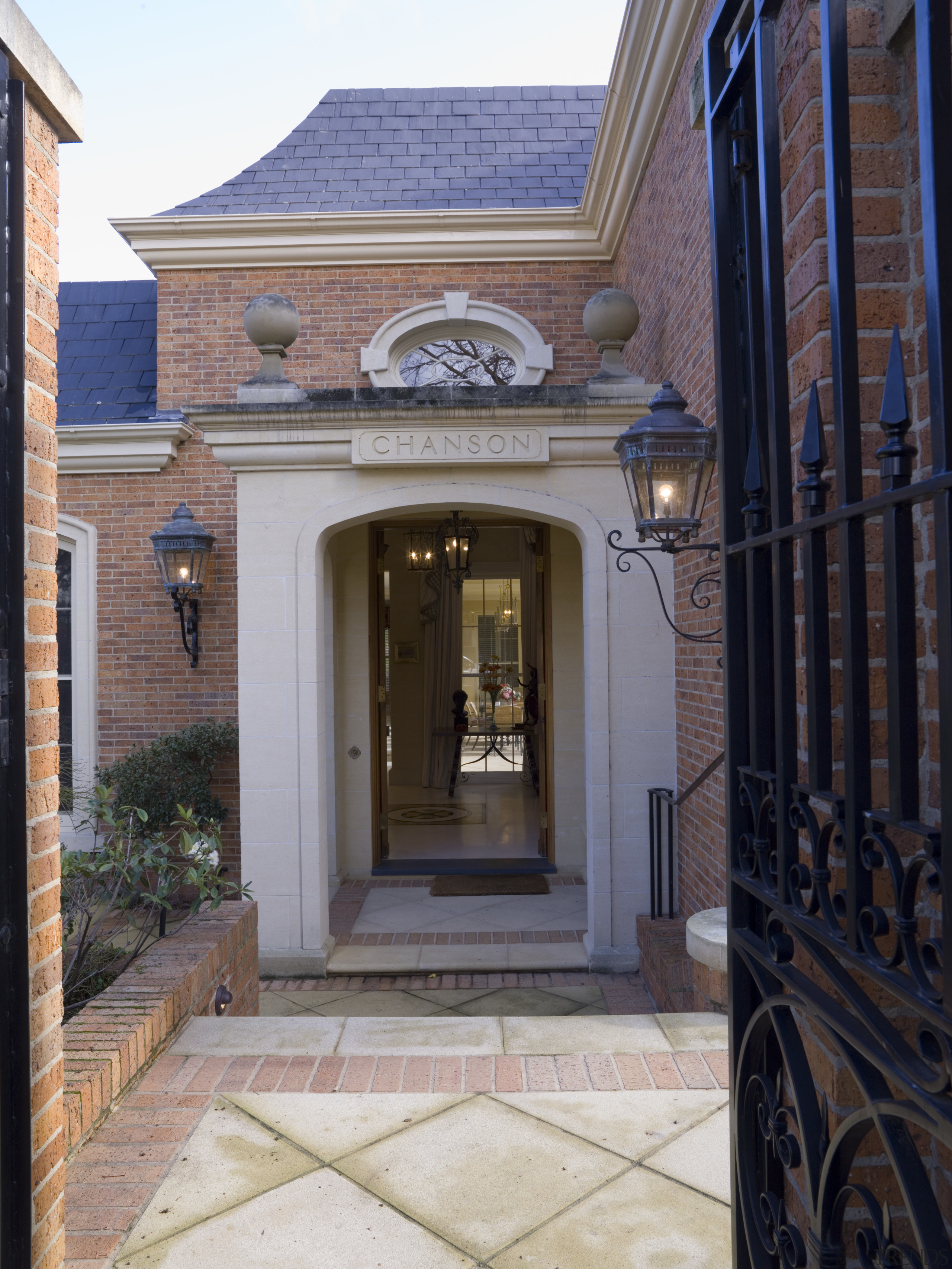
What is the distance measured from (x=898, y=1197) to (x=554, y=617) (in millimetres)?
6286

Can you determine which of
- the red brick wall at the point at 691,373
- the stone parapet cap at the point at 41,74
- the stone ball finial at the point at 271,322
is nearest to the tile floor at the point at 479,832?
the red brick wall at the point at 691,373

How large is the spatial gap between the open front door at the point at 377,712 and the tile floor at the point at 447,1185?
502cm

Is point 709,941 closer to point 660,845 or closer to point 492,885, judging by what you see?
point 660,845

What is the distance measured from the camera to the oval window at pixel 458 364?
8.27 metres

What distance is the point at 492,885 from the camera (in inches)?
284

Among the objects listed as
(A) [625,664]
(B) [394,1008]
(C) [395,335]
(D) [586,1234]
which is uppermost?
(C) [395,335]

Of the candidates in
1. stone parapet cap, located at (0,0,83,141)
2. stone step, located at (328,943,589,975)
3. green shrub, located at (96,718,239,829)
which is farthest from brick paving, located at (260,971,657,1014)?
stone parapet cap, located at (0,0,83,141)

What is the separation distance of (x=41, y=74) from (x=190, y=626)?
6099mm

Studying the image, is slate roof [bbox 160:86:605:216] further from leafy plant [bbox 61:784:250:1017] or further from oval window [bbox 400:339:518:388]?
leafy plant [bbox 61:784:250:1017]

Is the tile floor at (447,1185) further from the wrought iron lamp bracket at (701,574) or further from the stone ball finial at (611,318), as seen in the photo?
the stone ball finial at (611,318)

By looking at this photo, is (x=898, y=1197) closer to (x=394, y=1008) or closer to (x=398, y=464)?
(x=394, y=1008)

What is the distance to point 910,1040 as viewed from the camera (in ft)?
4.76

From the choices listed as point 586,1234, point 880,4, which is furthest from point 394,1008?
point 880,4

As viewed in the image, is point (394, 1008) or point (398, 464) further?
point (398, 464)
